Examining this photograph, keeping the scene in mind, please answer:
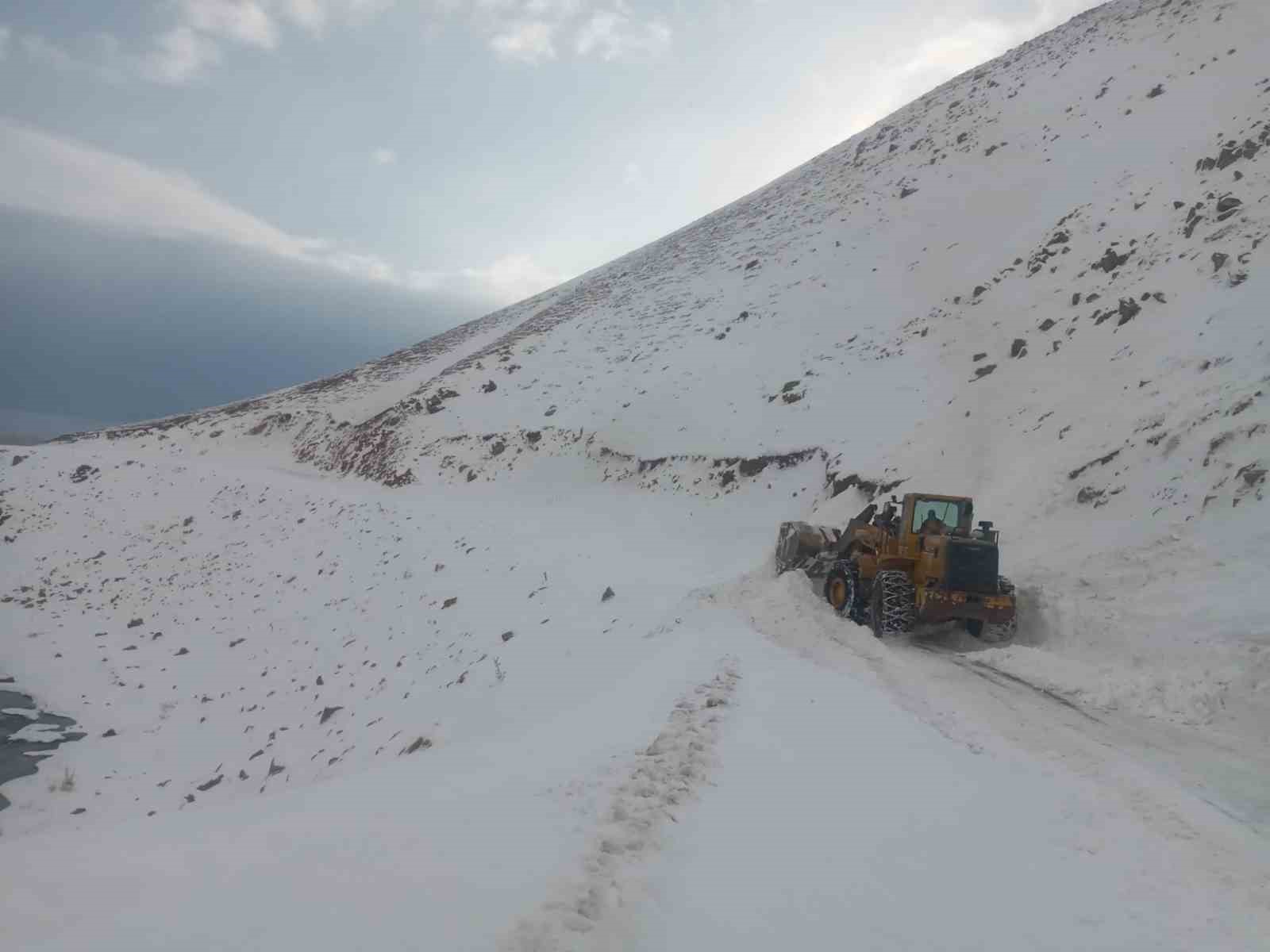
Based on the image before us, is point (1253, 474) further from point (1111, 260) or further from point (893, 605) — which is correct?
point (1111, 260)

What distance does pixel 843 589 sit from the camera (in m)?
12.8

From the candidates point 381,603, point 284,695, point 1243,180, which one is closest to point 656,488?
point 381,603

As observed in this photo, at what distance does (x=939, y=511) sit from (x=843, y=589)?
2.00 meters

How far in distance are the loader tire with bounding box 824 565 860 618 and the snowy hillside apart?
98cm

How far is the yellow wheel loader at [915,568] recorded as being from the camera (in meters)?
10.4

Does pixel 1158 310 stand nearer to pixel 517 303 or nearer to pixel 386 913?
pixel 386 913

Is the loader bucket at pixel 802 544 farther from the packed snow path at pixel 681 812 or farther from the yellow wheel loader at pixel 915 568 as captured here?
the packed snow path at pixel 681 812

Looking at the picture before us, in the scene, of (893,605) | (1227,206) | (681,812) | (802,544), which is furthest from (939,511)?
(1227,206)

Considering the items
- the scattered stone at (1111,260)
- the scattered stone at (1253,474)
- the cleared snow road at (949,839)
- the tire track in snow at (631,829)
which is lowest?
the cleared snow road at (949,839)

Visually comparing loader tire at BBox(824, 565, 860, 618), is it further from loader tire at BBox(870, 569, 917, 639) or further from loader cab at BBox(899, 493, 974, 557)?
loader cab at BBox(899, 493, 974, 557)

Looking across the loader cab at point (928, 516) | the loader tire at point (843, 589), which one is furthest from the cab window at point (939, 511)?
the loader tire at point (843, 589)

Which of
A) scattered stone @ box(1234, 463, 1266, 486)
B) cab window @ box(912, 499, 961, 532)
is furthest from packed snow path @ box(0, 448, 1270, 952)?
scattered stone @ box(1234, 463, 1266, 486)

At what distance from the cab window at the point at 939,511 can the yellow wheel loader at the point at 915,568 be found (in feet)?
0.04

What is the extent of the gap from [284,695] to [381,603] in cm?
315
